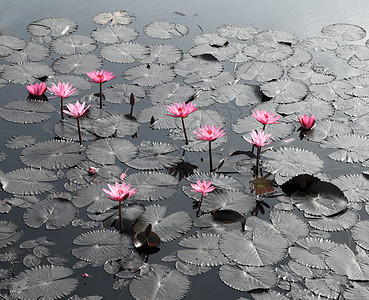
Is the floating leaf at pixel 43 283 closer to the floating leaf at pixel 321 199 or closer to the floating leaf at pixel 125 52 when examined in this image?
the floating leaf at pixel 321 199

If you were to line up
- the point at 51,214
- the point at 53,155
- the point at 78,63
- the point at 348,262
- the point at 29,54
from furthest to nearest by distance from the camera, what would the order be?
the point at 29,54
the point at 78,63
the point at 53,155
the point at 51,214
the point at 348,262

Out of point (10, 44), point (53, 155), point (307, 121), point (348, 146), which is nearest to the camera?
point (53, 155)

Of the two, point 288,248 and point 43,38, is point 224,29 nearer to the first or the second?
point 43,38

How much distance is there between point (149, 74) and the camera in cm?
377

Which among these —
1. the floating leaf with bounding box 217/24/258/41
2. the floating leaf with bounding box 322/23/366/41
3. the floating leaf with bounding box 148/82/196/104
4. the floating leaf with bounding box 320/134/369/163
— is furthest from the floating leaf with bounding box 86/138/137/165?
the floating leaf with bounding box 322/23/366/41

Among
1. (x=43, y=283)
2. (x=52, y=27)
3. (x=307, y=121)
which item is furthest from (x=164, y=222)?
(x=52, y=27)

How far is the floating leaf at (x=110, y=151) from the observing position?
2971mm

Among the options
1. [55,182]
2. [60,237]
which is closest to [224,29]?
[55,182]

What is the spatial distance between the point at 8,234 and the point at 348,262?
1.53 metres

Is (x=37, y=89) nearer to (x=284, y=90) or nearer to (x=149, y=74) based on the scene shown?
(x=149, y=74)

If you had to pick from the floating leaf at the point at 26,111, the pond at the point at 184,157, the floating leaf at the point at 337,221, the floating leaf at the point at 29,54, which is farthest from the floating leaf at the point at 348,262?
the floating leaf at the point at 29,54

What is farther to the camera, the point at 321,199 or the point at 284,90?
the point at 284,90

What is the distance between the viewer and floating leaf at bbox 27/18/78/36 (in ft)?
14.0

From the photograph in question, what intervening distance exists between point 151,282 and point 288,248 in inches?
25.5
